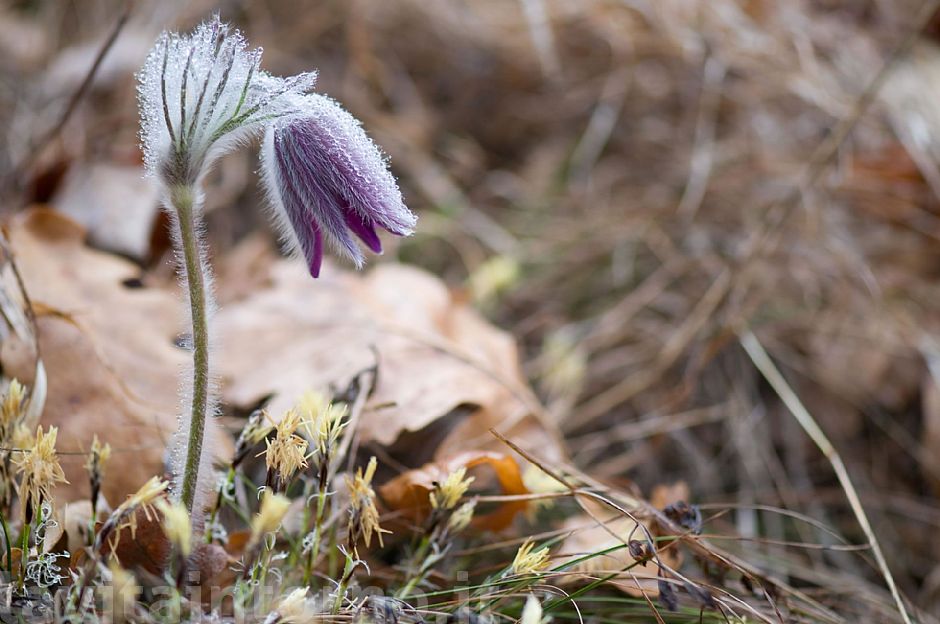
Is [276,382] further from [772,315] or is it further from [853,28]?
[853,28]

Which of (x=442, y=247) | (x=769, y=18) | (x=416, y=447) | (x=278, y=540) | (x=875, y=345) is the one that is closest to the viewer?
(x=278, y=540)

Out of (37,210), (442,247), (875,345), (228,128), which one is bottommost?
(875,345)

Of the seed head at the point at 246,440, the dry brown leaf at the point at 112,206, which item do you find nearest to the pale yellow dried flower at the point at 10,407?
the seed head at the point at 246,440

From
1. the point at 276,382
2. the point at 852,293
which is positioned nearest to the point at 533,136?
the point at 852,293

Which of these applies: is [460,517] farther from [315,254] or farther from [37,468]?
[37,468]

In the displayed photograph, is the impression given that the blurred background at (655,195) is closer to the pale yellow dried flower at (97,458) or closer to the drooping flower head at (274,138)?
the drooping flower head at (274,138)

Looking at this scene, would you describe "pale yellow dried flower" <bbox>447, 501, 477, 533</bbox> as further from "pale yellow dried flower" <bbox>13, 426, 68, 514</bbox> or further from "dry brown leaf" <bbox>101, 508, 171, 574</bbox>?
"pale yellow dried flower" <bbox>13, 426, 68, 514</bbox>

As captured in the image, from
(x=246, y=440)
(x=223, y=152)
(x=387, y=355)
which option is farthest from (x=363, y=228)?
(x=387, y=355)

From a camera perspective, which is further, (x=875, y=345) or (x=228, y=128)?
(x=875, y=345)

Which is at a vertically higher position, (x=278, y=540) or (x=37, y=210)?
(x=37, y=210)
